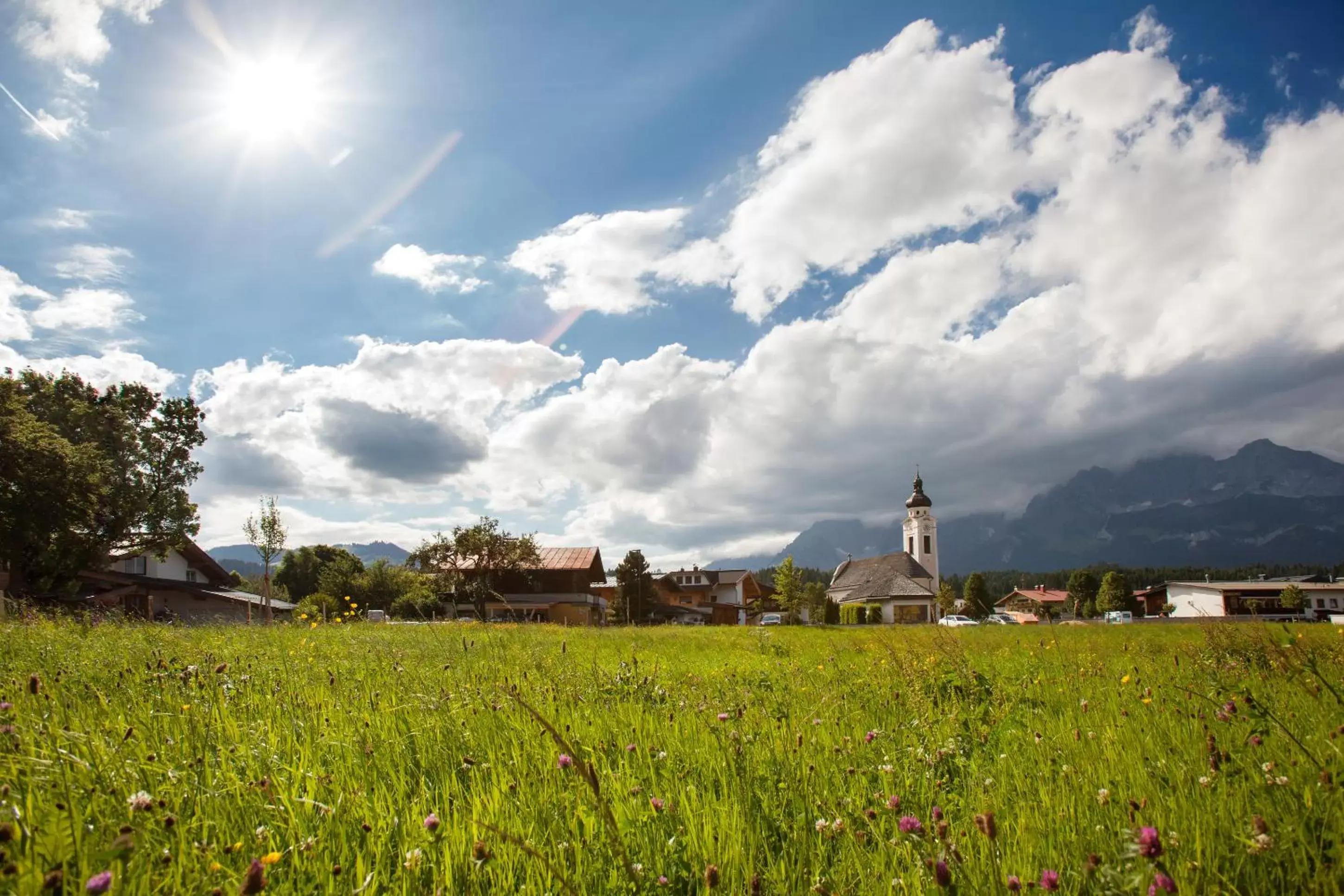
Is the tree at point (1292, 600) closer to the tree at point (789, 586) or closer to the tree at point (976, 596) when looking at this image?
the tree at point (976, 596)

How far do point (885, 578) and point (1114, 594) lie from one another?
30865 mm

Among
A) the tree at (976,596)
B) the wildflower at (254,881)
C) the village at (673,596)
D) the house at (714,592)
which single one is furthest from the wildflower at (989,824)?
the house at (714,592)

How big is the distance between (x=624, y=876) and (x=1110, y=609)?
365 ft

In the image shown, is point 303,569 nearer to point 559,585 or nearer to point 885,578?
point 559,585

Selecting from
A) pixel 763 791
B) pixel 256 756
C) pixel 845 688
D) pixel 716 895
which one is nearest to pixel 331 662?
pixel 256 756

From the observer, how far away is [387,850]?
93.4 inches

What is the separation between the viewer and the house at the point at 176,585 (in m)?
47.8

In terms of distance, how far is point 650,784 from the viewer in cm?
326

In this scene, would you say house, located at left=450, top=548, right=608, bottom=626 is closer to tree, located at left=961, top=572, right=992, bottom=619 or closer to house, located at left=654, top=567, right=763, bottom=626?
house, located at left=654, top=567, right=763, bottom=626

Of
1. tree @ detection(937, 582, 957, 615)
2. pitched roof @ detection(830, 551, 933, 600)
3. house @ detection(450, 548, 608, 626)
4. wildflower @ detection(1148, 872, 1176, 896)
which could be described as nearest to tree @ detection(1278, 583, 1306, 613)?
tree @ detection(937, 582, 957, 615)

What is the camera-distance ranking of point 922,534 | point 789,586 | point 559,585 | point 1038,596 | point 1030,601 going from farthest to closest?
1. point 1038,596
2. point 1030,601
3. point 922,534
4. point 789,586
5. point 559,585

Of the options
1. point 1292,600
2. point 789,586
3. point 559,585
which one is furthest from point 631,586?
point 1292,600

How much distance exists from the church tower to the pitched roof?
4.94 metres

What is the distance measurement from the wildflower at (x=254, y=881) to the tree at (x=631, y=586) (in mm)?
64946
